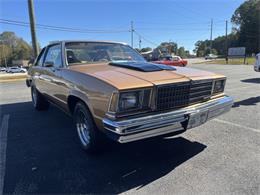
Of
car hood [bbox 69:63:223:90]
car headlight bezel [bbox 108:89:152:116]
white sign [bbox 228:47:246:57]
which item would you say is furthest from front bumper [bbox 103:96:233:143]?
white sign [bbox 228:47:246:57]

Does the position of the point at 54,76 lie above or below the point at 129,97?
above

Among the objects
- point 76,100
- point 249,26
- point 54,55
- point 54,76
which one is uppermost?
point 249,26

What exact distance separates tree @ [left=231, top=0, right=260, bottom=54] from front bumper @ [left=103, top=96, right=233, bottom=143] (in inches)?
3069

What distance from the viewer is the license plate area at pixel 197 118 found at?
295 cm

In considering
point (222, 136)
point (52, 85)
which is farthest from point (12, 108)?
point (222, 136)

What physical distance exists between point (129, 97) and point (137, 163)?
103cm

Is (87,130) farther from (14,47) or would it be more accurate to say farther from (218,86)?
(14,47)

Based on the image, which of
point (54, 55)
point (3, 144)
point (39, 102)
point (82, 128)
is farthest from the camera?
point (39, 102)

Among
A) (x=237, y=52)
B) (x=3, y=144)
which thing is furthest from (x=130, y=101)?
(x=237, y=52)

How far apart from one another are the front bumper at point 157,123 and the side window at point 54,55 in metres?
2.08

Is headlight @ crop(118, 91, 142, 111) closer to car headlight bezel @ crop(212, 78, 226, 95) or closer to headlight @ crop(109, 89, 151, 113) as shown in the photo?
headlight @ crop(109, 89, 151, 113)

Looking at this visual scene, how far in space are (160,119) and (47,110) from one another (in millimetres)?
4411

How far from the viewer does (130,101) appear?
2684 mm

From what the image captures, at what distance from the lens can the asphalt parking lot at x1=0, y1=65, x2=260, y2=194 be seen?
2596 mm
